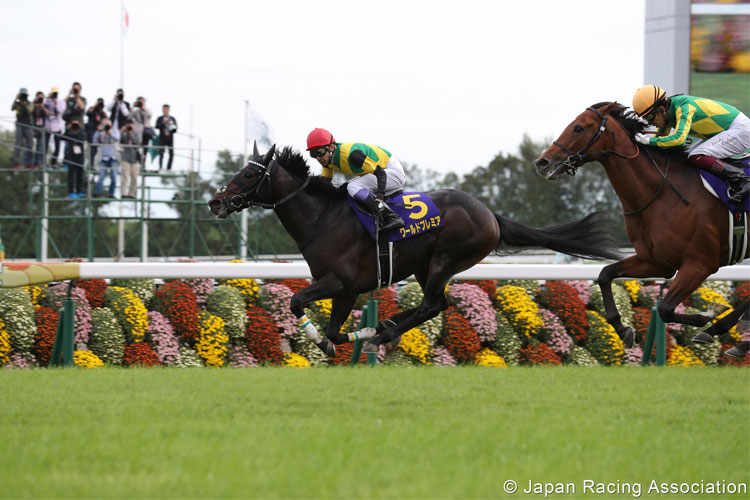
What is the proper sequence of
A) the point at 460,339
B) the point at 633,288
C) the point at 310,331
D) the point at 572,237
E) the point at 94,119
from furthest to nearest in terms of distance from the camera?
the point at 94,119 → the point at 633,288 → the point at 460,339 → the point at 572,237 → the point at 310,331

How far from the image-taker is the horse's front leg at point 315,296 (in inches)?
227

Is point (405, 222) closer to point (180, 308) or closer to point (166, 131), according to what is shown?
point (180, 308)

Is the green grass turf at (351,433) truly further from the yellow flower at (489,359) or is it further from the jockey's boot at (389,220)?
the yellow flower at (489,359)

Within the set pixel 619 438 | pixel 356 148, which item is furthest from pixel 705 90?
pixel 619 438

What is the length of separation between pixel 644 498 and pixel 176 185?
1141 centimetres

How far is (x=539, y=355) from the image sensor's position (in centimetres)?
727

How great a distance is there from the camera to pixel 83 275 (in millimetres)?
6602

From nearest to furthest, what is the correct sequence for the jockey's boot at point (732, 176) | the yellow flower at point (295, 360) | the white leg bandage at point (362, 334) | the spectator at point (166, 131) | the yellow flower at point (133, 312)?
the jockey's boot at point (732, 176)
the white leg bandage at point (362, 334)
the yellow flower at point (133, 312)
the yellow flower at point (295, 360)
the spectator at point (166, 131)

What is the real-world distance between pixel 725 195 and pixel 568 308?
6.65 ft

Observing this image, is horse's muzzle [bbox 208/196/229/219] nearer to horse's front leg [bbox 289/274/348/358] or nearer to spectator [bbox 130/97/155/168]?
horse's front leg [bbox 289/274/348/358]

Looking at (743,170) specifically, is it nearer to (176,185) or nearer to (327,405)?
(327,405)

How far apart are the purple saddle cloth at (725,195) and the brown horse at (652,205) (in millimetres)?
43

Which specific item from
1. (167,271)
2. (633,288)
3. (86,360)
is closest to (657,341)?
(633,288)

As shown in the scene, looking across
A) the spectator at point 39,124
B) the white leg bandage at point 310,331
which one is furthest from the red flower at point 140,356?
the spectator at point 39,124
